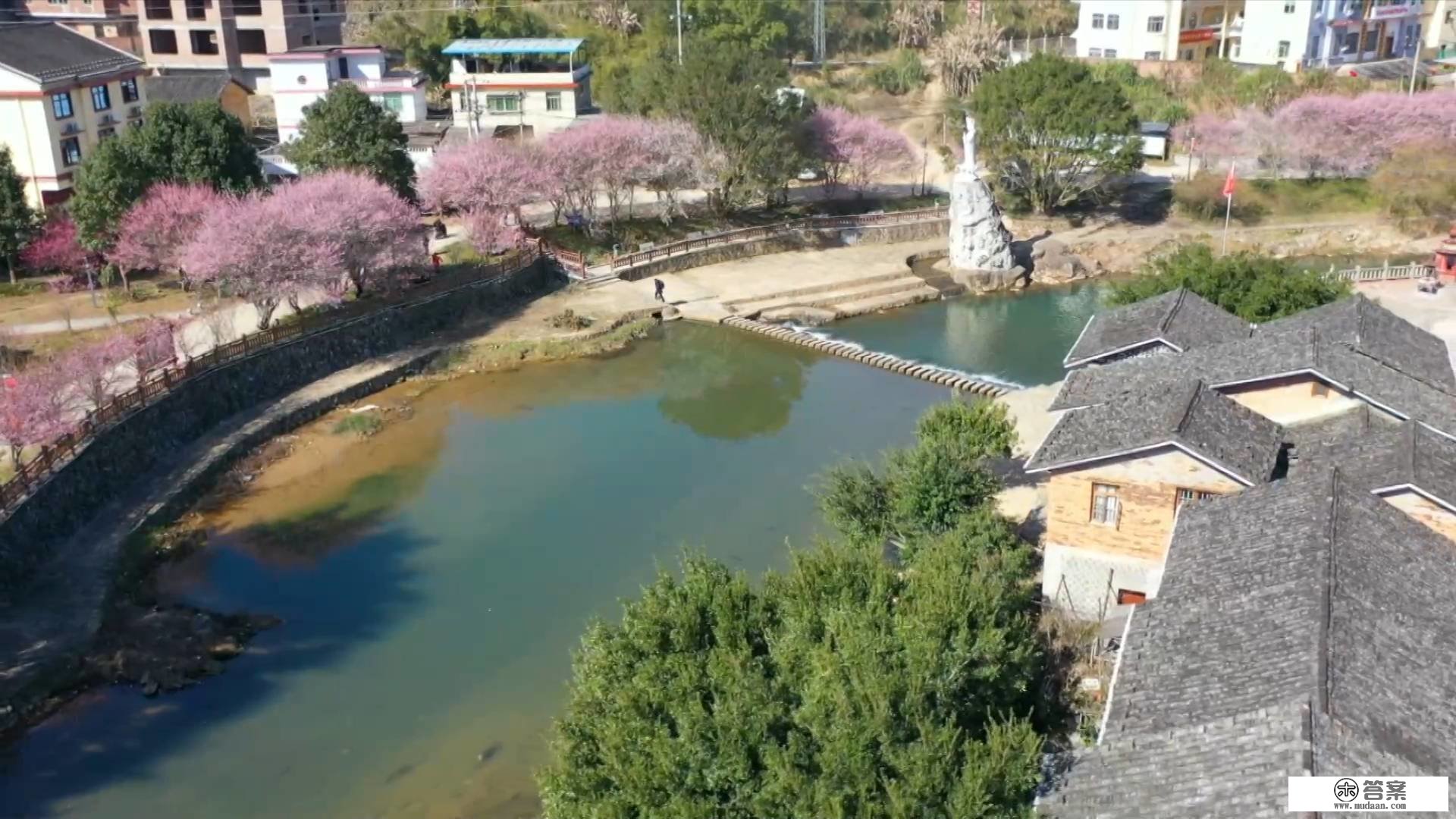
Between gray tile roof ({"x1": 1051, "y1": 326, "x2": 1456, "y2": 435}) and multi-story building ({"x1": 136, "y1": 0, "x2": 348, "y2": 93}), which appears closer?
gray tile roof ({"x1": 1051, "y1": 326, "x2": 1456, "y2": 435})

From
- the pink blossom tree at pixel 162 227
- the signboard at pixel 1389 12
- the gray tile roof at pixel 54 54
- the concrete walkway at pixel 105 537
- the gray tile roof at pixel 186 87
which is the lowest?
the concrete walkway at pixel 105 537

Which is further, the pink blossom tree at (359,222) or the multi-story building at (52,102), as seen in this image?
A: the multi-story building at (52,102)

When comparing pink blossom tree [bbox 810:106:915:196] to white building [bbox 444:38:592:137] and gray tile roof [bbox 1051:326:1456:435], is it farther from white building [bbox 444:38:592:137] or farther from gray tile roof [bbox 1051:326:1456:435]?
gray tile roof [bbox 1051:326:1456:435]

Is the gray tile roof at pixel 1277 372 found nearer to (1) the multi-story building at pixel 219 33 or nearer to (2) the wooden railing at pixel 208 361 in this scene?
(2) the wooden railing at pixel 208 361

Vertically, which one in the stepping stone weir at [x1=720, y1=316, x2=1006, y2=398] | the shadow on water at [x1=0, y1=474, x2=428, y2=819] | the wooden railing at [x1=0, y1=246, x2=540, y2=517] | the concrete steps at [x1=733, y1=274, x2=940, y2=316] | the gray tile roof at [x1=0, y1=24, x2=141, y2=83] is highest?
the gray tile roof at [x1=0, y1=24, x2=141, y2=83]

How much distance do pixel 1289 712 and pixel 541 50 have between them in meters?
65.7

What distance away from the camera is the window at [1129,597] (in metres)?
24.4

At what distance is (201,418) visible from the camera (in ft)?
126

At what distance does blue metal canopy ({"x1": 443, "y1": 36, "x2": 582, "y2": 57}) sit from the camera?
73250 millimetres

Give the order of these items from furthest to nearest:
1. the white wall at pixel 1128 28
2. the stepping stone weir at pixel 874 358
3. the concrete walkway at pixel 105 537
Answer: the white wall at pixel 1128 28 < the stepping stone weir at pixel 874 358 < the concrete walkway at pixel 105 537

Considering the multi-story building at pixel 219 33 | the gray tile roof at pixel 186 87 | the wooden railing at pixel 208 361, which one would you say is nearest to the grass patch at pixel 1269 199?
the wooden railing at pixel 208 361

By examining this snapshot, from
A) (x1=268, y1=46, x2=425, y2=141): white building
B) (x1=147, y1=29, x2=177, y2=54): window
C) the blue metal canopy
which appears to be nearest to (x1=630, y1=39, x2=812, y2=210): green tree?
the blue metal canopy

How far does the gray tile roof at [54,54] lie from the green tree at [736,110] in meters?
26.3

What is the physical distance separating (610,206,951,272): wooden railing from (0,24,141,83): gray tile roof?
1066 inches
